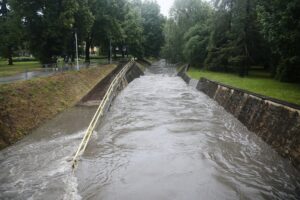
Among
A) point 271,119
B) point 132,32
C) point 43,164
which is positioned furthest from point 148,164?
point 132,32

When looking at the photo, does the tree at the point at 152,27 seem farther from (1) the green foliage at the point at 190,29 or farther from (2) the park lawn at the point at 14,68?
(2) the park lawn at the point at 14,68

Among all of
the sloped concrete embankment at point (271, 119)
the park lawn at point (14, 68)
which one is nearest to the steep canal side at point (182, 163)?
the sloped concrete embankment at point (271, 119)

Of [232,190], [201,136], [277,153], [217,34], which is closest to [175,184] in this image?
[232,190]

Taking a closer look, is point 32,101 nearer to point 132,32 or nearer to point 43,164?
point 43,164

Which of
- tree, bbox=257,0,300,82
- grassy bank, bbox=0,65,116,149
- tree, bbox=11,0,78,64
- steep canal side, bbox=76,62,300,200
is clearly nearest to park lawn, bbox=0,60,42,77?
tree, bbox=11,0,78,64

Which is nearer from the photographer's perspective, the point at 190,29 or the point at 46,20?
the point at 46,20

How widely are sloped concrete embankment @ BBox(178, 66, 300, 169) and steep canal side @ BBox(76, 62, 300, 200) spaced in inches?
16.0

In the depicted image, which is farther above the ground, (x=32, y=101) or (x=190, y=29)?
(x=190, y=29)

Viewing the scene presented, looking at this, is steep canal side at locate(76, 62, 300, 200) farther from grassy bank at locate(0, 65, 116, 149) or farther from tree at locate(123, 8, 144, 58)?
tree at locate(123, 8, 144, 58)

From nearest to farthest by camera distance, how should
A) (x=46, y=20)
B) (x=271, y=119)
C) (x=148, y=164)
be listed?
(x=148, y=164)
(x=271, y=119)
(x=46, y=20)

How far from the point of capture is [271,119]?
13969 millimetres

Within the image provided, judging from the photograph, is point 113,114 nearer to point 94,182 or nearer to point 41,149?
point 41,149

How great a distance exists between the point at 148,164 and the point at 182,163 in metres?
1.38

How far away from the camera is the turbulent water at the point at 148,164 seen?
9852 mm
